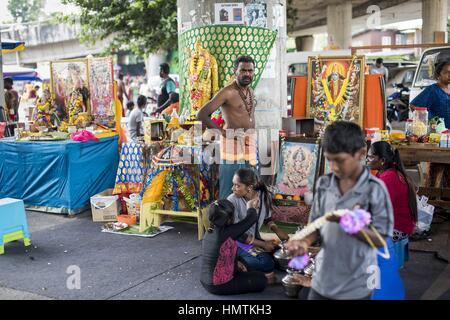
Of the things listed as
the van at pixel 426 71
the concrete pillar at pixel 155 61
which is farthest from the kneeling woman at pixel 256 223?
the concrete pillar at pixel 155 61

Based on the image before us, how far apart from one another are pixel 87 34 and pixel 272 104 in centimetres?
1032

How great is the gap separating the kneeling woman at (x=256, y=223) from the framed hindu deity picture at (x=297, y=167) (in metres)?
1.26

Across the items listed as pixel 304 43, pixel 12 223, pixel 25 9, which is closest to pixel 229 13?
pixel 12 223

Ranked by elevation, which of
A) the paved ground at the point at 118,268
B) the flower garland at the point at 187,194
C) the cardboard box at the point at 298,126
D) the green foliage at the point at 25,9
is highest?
the green foliage at the point at 25,9

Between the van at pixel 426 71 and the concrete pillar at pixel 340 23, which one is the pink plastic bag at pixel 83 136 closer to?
the van at pixel 426 71

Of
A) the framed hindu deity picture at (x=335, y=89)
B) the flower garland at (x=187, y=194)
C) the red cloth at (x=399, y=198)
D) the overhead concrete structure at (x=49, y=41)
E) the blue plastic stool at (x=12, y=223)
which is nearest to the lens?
the red cloth at (x=399, y=198)

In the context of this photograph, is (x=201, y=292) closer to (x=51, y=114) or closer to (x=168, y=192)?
(x=168, y=192)

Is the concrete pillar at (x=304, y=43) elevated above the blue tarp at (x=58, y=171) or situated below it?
above

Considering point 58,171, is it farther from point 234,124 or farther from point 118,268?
point 234,124

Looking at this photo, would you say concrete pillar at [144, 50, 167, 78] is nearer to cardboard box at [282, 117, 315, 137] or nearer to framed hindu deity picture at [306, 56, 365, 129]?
framed hindu deity picture at [306, 56, 365, 129]

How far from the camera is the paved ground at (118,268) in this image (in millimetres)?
4578

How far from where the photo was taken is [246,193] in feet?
15.4

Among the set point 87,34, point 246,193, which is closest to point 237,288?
point 246,193

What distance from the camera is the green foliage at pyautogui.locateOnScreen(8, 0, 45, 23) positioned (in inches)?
1874
